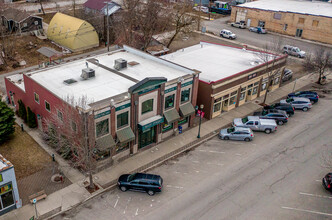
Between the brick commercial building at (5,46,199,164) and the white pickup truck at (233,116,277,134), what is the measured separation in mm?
6020

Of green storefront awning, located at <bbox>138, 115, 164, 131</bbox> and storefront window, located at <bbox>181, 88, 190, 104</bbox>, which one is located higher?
storefront window, located at <bbox>181, 88, 190, 104</bbox>

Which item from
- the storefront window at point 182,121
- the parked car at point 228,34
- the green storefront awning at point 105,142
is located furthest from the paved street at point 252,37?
the green storefront awning at point 105,142

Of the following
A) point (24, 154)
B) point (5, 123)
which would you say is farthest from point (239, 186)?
point (5, 123)

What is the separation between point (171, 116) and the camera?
37000mm

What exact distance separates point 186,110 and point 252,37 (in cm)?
4560

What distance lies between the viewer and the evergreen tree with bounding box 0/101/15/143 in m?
35.0

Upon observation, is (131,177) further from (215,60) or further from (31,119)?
(215,60)

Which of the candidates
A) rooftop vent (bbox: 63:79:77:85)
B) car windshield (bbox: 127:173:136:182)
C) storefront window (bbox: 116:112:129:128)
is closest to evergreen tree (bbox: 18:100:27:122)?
rooftop vent (bbox: 63:79:77:85)

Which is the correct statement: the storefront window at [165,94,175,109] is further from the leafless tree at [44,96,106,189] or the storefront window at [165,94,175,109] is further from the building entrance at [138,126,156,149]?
the leafless tree at [44,96,106,189]

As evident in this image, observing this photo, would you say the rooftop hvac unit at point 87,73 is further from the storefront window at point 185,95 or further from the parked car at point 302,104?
the parked car at point 302,104

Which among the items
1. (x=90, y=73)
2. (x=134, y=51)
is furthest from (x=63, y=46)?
(x=90, y=73)

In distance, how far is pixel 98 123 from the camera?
103 feet

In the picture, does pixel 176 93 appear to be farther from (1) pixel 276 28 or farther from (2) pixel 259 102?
(1) pixel 276 28

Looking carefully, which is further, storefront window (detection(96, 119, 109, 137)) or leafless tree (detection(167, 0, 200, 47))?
leafless tree (detection(167, 0, 200, 47))
